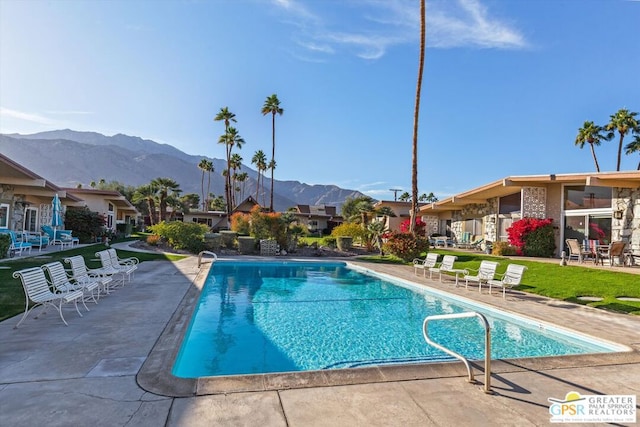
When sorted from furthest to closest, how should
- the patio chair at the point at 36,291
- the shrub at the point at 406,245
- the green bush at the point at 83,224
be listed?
1. the green bush at the point at 83,224
2. the shrub at the point at 406,245
3. the patio chair at the point at 36,291

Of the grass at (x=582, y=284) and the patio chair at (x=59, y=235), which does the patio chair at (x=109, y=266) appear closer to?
the grass at (x=582, y=284)

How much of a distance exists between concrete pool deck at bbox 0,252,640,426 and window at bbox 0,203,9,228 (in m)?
16.5

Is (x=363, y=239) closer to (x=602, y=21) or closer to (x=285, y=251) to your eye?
(x=285, y=251)

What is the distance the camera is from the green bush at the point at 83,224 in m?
24.5

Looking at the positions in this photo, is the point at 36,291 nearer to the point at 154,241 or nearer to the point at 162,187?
the point at 154,241

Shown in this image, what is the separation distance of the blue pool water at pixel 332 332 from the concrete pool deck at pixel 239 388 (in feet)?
3.18

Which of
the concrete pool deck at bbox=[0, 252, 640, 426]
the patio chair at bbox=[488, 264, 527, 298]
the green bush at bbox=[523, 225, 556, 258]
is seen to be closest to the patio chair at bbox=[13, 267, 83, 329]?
the concrete pool deck at bbox=[0, 252, 640, 426]

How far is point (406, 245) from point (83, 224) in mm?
20979

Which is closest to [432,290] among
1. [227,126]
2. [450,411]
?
[450,411]

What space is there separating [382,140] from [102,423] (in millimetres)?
26055

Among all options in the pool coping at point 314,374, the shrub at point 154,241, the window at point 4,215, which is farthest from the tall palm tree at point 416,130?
the window at point 4,215

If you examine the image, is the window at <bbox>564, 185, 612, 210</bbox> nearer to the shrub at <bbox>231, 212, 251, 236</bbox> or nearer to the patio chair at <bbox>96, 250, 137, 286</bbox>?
the shrub at <bbox>231, 212, 251, 236</bbox>

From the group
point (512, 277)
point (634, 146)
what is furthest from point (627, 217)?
point (634, 146)

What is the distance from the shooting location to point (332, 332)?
24.9 ft
